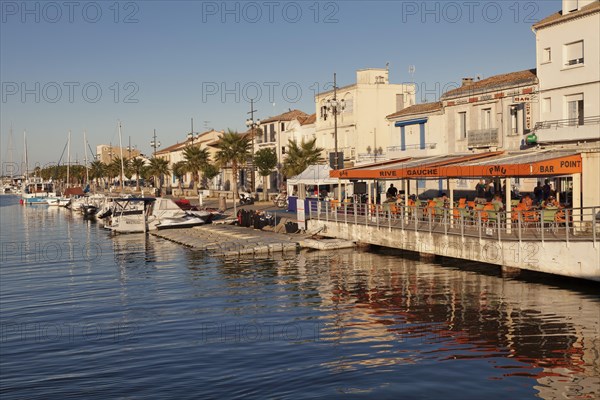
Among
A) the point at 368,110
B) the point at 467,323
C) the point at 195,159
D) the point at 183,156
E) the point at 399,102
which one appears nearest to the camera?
the point at 467,323

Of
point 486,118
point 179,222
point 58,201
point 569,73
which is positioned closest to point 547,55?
point 569,73

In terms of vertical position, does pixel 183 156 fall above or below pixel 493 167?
above

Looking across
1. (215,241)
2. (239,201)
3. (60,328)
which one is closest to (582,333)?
(60,328)

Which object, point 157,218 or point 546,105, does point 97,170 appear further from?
point 546,105

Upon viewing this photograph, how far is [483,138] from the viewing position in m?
46.2

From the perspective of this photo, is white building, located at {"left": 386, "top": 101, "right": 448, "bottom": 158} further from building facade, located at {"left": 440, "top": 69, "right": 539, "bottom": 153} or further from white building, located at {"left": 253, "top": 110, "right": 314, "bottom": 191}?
white building, located at {"left": 253, "top": 110, "right": 314, "bottom": 191}

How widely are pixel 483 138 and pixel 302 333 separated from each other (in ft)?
99.0

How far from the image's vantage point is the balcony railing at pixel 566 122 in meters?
36.3

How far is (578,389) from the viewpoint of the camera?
14.1 meters

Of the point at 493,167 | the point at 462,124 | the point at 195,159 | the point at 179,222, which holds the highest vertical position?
the point at 195,159

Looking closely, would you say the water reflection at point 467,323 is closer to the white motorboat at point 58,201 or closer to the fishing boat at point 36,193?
the white motorboat at point 58,201

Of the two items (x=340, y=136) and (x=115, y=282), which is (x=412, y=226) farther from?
(x=340, y=136)

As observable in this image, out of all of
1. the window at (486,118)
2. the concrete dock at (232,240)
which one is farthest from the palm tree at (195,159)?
the window at (486,118)

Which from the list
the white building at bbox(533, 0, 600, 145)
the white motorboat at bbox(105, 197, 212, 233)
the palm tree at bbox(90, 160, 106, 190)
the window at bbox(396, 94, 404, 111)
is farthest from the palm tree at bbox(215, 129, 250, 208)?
the palm tree at bbox(90, 160, 106, 190)
